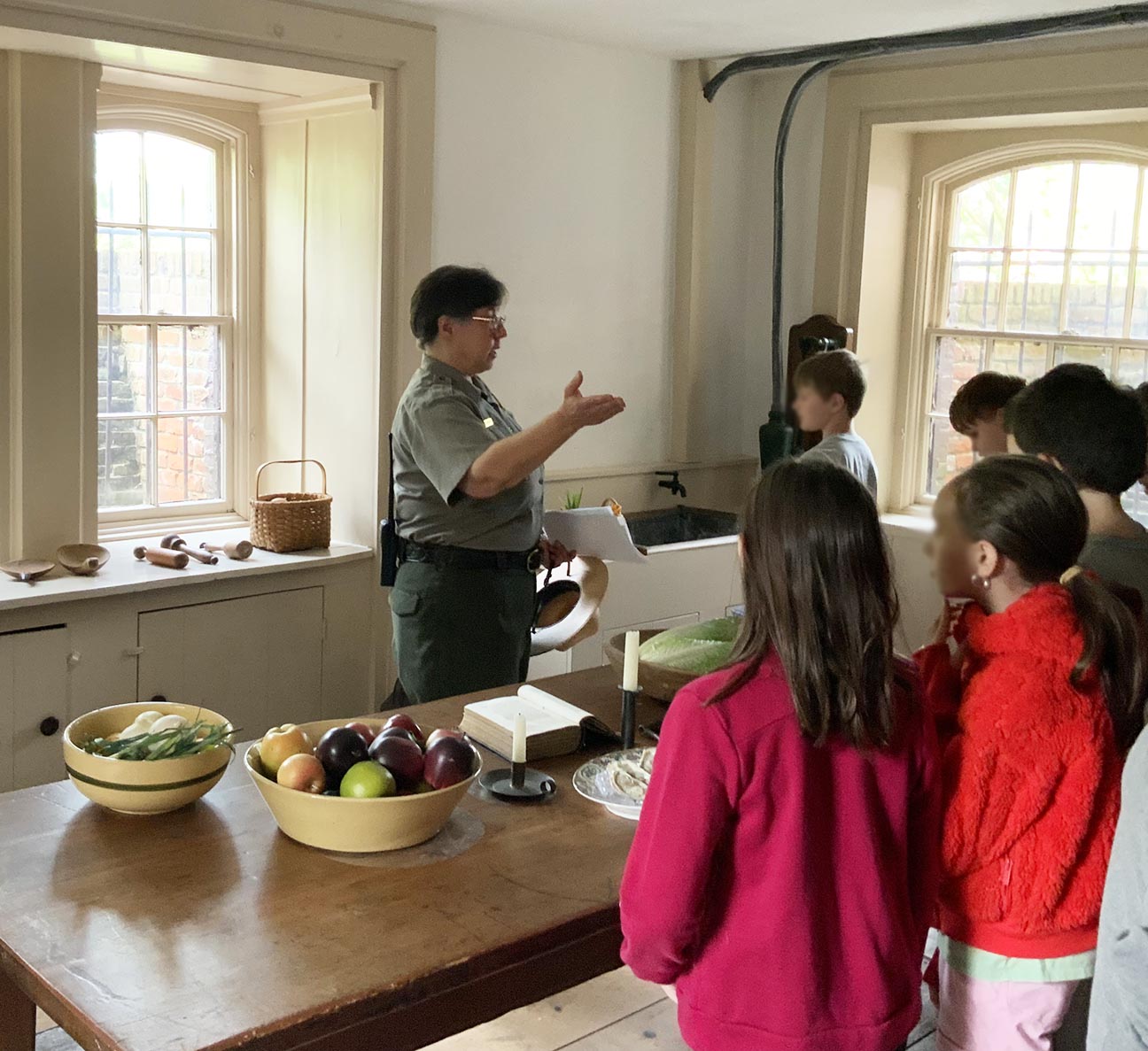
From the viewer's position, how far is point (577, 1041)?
2908mm

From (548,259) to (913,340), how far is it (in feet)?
4.98

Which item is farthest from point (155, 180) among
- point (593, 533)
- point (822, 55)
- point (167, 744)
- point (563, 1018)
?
point (563, 1018)

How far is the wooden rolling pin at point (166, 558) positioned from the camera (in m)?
3.86

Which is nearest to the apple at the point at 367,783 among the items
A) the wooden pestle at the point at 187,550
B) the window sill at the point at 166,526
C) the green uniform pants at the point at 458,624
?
the green uniform pants at the point at 458,624

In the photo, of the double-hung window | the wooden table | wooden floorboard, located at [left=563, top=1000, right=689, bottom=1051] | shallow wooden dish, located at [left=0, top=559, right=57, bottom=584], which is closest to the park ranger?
wooden floorboard, located at [left=563, top=1000, right=689, bottom=1051]

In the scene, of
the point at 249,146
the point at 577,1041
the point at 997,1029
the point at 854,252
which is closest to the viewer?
the point at 997,1029

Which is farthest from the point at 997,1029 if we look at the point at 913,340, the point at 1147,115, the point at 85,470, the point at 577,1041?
the point at 913,340

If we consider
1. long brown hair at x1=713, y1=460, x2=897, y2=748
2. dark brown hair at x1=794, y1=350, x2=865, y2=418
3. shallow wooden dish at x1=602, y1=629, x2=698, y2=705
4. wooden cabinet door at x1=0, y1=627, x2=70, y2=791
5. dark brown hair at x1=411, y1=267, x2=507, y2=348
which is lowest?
wooden cabinet door at x1=0, y1=627, x2=70, y2=791

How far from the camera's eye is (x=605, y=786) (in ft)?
7.18

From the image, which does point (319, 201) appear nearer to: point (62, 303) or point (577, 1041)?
point (62, 303)

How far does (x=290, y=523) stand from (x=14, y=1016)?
8.02 feet

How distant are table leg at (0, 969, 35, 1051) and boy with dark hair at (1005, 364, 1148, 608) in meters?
1.71

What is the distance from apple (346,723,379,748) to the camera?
79.3 inches

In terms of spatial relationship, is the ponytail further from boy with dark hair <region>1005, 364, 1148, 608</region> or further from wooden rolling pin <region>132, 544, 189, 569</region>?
wooden rolling pin <region>132, 544, 189, 569</region>
